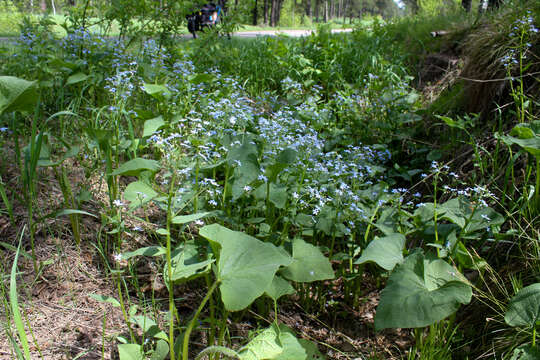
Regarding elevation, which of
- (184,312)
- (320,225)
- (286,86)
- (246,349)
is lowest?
(184,312)

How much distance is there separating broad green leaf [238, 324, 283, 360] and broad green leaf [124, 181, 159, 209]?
2.10 feet

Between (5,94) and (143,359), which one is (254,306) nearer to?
(143,359)

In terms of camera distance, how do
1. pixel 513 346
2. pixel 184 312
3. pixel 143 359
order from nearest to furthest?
pixel 143 359, pixel 513 346, pixel 184 312

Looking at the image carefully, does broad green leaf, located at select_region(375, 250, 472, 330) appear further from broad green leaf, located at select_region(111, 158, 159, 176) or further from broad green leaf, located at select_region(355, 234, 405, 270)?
broad green leaf, located at select_region(111, 158, 159, 176)

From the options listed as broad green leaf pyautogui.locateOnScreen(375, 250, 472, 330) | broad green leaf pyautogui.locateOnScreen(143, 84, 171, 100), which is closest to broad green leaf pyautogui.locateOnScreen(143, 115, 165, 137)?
broad green leaf pyautogui.locateOnScreen(143, 84, 171, 100)

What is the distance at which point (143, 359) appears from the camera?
1.26 meters

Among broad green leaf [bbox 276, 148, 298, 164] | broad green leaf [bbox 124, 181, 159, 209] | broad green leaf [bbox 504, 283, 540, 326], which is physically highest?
broad green leaf [bbox 276, 148, 298, 164]

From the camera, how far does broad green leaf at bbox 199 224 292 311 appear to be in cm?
111

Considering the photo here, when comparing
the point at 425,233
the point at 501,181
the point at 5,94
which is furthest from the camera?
the point at 501,181

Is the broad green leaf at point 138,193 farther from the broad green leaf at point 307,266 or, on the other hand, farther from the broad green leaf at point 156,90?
the broad green leaf at point 156,90

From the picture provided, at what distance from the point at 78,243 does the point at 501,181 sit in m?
2.30

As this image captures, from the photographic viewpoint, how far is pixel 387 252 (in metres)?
1.46

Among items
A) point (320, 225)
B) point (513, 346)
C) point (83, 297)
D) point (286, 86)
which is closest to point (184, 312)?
point (83, 297)

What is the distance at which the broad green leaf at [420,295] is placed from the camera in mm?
1195
